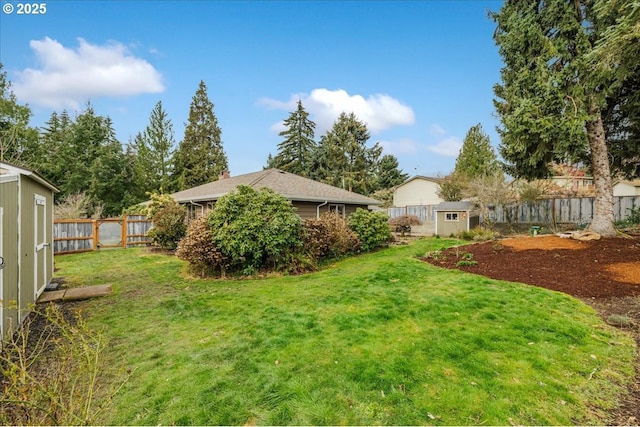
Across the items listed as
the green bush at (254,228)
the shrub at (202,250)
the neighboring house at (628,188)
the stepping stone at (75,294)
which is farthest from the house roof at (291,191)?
the neighboring house at (628,188)

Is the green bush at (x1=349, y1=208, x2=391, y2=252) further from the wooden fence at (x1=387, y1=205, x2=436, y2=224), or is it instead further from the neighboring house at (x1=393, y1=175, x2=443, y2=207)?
the neighboring house at (x1=393, y1=175, x2=443, y2=207)

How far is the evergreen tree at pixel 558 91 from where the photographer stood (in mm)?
10156

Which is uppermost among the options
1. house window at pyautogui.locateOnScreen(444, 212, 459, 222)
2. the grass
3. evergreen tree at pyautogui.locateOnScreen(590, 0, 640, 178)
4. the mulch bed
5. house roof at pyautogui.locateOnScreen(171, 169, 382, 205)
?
evergreen tree at pyautogui.locateOnScreen(590, 0, 640, 178)

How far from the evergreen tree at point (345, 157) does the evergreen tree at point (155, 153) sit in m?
15.0

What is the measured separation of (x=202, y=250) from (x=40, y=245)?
339cm

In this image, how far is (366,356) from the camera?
12.3ft

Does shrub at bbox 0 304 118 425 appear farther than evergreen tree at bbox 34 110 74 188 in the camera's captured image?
No

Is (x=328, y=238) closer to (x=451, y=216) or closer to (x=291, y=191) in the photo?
(x=291, y=191)

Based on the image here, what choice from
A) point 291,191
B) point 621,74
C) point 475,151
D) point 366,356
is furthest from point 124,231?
point 475,151

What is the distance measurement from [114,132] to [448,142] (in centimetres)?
3038

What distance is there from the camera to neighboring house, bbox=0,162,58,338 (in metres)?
4.16

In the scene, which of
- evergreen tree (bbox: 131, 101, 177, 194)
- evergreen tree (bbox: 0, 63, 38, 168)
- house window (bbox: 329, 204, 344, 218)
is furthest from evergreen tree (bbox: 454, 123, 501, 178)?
evergreen tree (bbox: 0, 63, 38, 168)

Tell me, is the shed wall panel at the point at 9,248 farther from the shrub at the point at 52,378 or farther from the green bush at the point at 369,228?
the green bush at the point at 369,228

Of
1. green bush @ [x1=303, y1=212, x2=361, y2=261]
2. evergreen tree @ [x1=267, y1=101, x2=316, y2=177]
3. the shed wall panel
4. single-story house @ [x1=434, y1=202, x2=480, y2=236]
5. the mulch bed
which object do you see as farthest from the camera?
evergreen tree @ [x1=267, y1=101, x2=316, y2=177]
